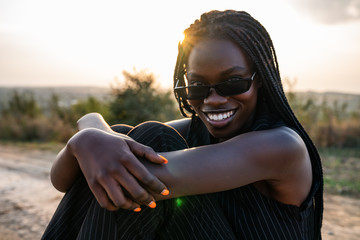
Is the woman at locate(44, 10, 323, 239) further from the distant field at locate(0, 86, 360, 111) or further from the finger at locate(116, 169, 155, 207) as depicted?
the distant field at locate(0, 86, 360, 111)

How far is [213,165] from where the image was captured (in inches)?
54.6

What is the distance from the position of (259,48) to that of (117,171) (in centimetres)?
109

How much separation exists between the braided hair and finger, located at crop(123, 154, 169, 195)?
840 mm

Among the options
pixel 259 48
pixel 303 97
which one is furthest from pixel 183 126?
pixel 303 97

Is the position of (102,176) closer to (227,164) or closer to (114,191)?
(114,191)

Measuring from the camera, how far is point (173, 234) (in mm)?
1604

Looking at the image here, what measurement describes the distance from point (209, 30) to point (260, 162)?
86 cm

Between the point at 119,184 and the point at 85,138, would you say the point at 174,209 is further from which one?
the point at 85,138

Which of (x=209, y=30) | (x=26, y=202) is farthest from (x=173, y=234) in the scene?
(x=26, y=202)

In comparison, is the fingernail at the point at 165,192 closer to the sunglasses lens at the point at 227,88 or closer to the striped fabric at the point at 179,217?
the striped fabric at the point at 179,217

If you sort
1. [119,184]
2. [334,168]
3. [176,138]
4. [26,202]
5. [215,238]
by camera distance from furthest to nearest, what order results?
1. [334,168]
2. [26,202]
3. [176,138]
4. [215,238]
5. [119,184]

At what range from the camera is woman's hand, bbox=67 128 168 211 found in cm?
132

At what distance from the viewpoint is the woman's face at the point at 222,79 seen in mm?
1736

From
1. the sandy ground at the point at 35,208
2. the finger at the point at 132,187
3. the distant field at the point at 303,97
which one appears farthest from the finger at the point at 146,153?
the distant field at the point at 303,97
